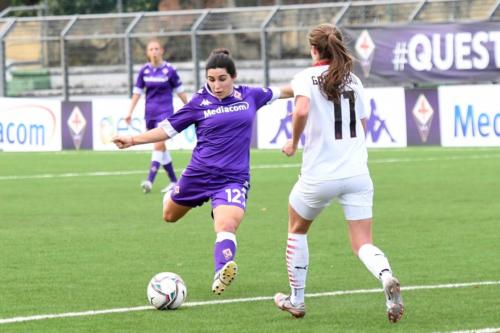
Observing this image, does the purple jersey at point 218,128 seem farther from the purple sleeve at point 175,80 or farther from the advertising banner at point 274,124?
the advertising banner at point 274,124

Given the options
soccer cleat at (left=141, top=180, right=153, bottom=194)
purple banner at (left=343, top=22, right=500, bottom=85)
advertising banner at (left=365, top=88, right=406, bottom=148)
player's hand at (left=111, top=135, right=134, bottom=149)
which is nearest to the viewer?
player's hand at (left=111, top=135, right=134, bottom=149)

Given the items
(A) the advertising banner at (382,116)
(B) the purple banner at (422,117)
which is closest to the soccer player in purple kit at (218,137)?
(A) the advertising banner at (382,116)

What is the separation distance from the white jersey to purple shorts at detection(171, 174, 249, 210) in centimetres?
130

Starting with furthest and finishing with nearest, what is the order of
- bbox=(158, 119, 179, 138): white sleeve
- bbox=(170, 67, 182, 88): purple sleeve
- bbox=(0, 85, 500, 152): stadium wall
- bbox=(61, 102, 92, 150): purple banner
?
bbox=(61, 102, 92, 150): purple banner, bbox=(0, 85, 500, 152): stadium wall, bbox=(170, 67, 182, 88): purple sleeve, bbox=(158, 119, 179, 138): white sleeve

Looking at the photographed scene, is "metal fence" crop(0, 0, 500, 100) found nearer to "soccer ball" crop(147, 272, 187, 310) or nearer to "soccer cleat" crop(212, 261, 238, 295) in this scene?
"soccer ball" crop(147, 272, 187, 310)

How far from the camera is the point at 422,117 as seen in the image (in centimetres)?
2561

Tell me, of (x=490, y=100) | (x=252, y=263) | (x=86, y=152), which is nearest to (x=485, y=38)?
(x=490, y=100)

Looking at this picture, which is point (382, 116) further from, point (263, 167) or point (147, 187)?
point (147, 187)

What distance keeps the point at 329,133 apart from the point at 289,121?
59.2 feet

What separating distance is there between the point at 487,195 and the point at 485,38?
36.0 ft

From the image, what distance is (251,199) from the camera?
17.3 metres

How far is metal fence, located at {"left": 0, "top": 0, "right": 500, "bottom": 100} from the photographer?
29.6 m

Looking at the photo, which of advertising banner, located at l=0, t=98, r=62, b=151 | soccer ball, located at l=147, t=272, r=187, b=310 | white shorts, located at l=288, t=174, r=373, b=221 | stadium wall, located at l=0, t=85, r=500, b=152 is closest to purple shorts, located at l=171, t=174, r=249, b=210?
A: soccer ball, located at l=147, t=272, r=187, b=310

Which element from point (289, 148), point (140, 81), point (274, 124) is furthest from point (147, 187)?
point (289, 148)
